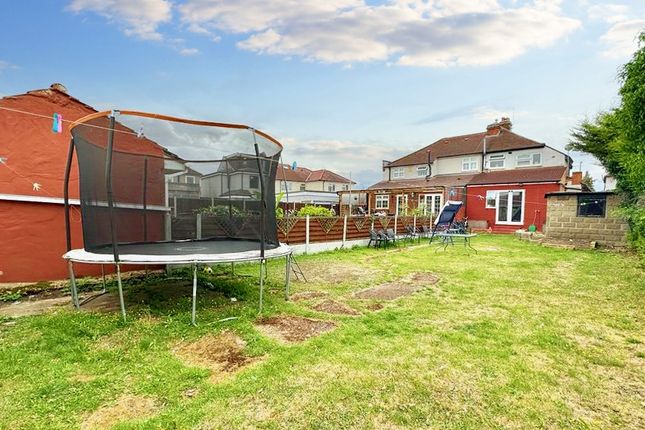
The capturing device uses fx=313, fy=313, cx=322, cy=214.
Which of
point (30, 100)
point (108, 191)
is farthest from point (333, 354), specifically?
point (30, 100)

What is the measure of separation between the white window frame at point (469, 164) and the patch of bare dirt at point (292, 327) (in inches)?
891

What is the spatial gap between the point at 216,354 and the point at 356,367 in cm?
133

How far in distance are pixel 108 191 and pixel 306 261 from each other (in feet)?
17.8

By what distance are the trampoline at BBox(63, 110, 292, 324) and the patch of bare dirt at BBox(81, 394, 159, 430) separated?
135 centimetres

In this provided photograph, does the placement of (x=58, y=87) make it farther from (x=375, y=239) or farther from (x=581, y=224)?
(x=581, y=224)

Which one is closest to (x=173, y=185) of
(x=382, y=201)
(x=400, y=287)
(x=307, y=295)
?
(x=307, y=295)

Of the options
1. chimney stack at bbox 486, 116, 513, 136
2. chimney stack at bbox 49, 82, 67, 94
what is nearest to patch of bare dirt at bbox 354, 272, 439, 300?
chimney stack at bbox 49, 82, 67, 94

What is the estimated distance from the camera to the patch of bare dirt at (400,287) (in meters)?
5.20

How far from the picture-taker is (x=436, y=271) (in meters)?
7.21

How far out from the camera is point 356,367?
276cm

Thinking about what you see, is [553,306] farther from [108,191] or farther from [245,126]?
[108,191]

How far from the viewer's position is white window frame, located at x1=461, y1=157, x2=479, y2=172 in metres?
23.0

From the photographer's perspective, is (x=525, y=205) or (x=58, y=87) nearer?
(x=58, y=87)

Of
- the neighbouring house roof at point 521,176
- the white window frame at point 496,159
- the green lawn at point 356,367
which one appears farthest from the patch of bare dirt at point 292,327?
the white window frame at point 496,159
